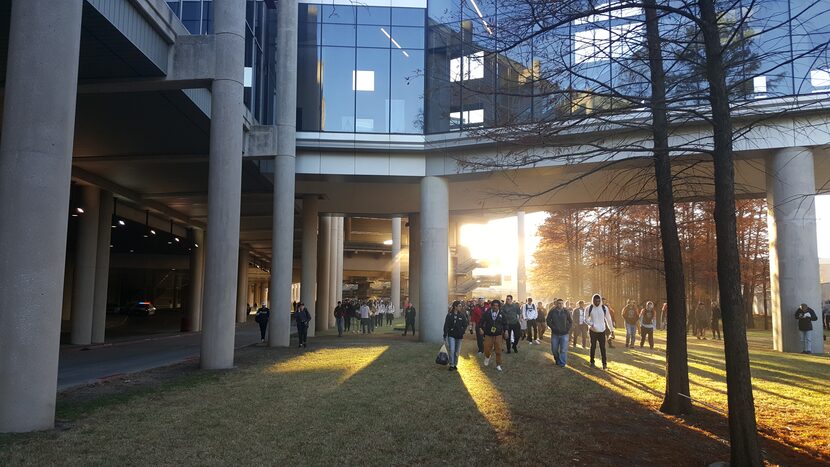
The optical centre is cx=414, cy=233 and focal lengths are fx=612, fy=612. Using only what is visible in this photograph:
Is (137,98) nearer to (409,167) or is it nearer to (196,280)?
(409,167)

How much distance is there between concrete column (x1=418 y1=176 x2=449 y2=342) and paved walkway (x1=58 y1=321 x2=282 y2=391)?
29.1ft

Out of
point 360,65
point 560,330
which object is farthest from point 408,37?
point 560,330

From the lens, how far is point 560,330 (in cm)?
1530

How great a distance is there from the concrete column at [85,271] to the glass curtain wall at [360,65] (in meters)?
9.35

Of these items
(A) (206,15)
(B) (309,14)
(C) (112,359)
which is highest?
(B) (309,14)

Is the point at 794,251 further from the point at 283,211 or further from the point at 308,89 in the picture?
the point at 308,89

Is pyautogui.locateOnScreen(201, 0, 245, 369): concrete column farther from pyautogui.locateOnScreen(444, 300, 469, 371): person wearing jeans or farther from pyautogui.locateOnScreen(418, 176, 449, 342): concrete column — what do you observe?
pyautogui.locateOnScreen(418, 176, 449, 342): concrete column

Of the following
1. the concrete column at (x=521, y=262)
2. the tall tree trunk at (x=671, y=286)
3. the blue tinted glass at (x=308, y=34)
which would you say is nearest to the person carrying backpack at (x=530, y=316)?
the tall tree trunk at (x=671, y=286)

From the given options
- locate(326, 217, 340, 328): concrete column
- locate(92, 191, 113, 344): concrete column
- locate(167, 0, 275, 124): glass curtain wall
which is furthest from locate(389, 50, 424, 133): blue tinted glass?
locate(326, 217, 340, 328): concrete column

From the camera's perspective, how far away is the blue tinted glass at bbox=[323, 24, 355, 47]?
2534 centimetres

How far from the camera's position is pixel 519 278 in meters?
60.5

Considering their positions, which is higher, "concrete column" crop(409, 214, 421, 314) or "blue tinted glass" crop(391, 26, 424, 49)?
"blue tinted glass" crop(391, 26, 424, 49)

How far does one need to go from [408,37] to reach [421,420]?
19.6 m

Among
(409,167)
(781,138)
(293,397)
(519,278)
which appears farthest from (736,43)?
(519,278)
